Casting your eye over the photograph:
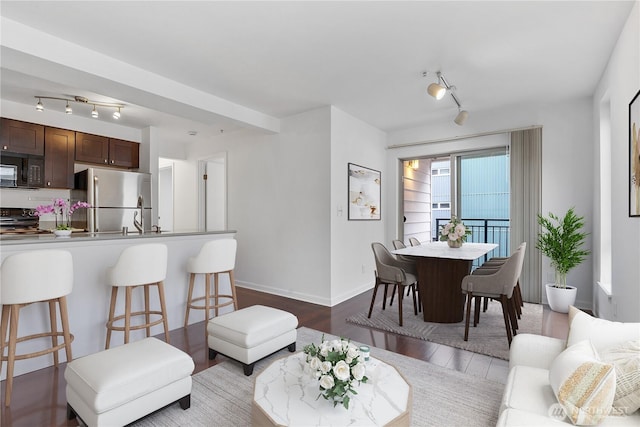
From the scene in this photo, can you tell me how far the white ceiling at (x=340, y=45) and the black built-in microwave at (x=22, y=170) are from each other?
2.63 ft

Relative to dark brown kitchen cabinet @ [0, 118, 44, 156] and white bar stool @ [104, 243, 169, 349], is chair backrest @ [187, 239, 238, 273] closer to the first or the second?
white bar stool @ [104, 243, 169, 349]

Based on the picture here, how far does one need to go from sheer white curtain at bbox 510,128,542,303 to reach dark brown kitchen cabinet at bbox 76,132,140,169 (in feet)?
19.7

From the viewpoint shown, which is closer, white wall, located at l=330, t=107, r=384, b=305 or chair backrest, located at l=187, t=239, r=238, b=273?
chair backrest, located at l=187, t=239, r=238, b=273

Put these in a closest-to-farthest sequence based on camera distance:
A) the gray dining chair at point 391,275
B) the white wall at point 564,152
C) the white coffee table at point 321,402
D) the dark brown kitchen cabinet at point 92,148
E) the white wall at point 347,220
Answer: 1. the white coffee table at point 321,402
2. the gray dining chair at point 391,275
3. the white wall at point 564,152
4. the white wall at point 347,220
5. the dark brown kitchen cabinet at point 92,148

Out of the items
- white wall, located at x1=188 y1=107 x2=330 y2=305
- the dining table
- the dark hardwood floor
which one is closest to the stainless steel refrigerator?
white wall, located at x1=188 y1=107 x2=330 y2=305

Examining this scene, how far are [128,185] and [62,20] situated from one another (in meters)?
3.08

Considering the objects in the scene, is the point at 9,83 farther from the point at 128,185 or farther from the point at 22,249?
the point at 22,249

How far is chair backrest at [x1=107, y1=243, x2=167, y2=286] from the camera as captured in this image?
2580mm

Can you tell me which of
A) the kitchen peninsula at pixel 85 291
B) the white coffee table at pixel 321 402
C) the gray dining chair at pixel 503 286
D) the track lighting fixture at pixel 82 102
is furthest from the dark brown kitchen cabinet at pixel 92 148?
the gray dining chair at pixel 503 286

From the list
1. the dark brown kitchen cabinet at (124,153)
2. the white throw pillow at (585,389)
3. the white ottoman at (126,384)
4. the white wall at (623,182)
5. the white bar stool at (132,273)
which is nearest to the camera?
the white throw pillow at (585,389)

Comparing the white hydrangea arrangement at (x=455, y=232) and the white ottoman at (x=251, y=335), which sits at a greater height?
the white hydrangea arrangement at (x=455, y=232)

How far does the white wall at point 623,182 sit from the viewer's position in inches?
86.5

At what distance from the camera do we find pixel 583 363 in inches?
50.3

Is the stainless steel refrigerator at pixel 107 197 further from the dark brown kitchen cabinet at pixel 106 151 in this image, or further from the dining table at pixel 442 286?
the dining table at pixel 442 286
